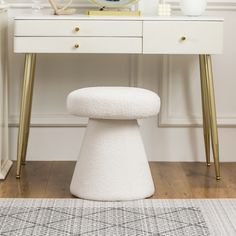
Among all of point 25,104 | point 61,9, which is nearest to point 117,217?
point 25,104

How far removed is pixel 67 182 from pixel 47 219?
1.98 feet

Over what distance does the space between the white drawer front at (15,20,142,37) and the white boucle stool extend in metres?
0.32

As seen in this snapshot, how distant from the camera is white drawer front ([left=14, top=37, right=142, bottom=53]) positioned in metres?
3.20

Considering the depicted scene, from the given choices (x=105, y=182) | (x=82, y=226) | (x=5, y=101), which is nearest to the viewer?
(x=82, y=226)

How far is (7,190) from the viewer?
3.14 meters

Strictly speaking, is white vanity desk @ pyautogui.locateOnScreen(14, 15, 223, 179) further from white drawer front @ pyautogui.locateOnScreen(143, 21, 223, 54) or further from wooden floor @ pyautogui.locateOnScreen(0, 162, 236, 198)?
wooden floor @ pyautogui.locateOnScreen(0, 162, 236, 198)

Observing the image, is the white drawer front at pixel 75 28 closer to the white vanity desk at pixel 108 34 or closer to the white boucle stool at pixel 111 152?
the white vanity desk at pixel 108 34

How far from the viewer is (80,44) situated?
10.5ft

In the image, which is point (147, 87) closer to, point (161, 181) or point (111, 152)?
point (161, 181)

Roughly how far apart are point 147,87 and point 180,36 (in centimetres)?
57

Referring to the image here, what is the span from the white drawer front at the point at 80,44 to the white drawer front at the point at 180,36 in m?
0.06

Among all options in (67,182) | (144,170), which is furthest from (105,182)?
(67,182)

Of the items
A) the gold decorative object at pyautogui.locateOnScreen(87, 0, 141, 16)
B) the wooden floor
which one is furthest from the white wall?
the gold decorative object at pyautogui.locateOnScreen(87, 0, 141, 16)

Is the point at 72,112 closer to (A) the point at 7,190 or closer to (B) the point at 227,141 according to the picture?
(A) the point at 7,190
